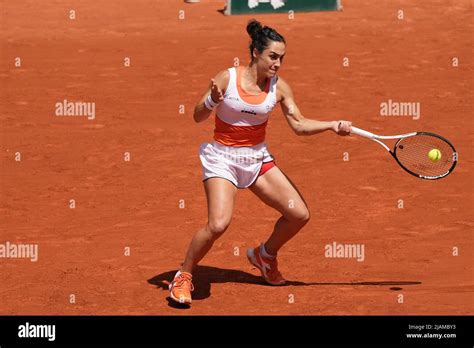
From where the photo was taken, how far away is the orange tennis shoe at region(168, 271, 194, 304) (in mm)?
10195

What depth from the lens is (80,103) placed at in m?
17.5

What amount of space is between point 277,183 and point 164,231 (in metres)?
2.41

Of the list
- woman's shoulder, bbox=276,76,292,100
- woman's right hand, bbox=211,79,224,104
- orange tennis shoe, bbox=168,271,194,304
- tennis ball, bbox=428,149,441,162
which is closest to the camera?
woman's right hand, bbox=211,79,224,104

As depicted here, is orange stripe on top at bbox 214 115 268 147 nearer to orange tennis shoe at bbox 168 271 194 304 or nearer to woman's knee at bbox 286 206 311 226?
woman's knee at bbox 286 206 311 226

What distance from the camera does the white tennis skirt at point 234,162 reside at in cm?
1022

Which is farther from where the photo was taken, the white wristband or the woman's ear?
the woman's ear

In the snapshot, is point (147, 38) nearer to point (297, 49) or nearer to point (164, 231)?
point (297, 49)

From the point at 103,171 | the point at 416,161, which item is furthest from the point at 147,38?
the point at 416,161

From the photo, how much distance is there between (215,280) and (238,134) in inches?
61.6

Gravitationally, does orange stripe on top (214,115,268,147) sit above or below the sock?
above

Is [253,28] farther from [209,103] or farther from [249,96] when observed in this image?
[209,103]

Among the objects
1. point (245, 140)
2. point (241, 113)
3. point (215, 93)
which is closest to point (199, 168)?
point (245, 140)

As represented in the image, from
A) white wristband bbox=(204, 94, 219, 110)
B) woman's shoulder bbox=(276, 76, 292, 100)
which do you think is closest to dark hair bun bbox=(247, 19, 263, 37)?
woman's shoulder bbox=(276, 76, 292, 100)

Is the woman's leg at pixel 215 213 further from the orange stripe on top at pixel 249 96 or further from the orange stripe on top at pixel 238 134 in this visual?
the orange stripe on top at pixel 249 96
